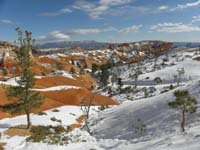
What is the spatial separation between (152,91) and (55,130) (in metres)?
81.3

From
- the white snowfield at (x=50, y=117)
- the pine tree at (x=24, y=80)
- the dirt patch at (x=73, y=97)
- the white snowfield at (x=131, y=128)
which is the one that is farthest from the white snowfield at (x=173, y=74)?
the pine tree at (x=24, y=80)

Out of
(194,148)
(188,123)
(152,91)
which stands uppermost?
(194,148)

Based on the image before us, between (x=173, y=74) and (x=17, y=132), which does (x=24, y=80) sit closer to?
(x=17, y=132)

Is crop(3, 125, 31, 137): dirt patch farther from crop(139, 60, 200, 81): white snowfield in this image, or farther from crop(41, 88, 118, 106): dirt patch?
crop(139, 60, 200, 81): white snowfield

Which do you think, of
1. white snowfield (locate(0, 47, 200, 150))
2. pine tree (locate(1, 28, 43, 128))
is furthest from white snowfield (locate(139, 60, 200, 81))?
pine tree (locate(1, 28, 43, 128))

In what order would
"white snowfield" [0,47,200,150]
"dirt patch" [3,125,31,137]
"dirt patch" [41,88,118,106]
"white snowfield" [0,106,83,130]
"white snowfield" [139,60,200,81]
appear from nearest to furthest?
1. "white snowfield" [0,47,200,150]
2. "dirt patch" [3,125,31,137]
3. "white snowfield" [0,106,83,130]
4. "dirt patch" [41,88,118,106]
5. "white snowfield" [139,60,200,81]

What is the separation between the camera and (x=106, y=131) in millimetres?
50000

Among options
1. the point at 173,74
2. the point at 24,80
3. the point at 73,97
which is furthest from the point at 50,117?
the point at 173,74

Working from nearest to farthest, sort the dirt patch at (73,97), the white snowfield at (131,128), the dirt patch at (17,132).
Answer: the white snowfield at (131,128) → the dirt patch at (17,132) → the dirt patch at (73,97)

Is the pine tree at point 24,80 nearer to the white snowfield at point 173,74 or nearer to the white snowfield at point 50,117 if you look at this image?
the white snowfield at point 50,117

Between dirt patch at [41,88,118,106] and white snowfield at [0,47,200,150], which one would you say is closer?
white snowfield at [0,47,200,150]

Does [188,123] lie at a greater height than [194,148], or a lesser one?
lesser

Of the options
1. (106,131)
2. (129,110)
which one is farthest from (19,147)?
(129,110)

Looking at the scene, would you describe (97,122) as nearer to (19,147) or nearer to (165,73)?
(19,147)
